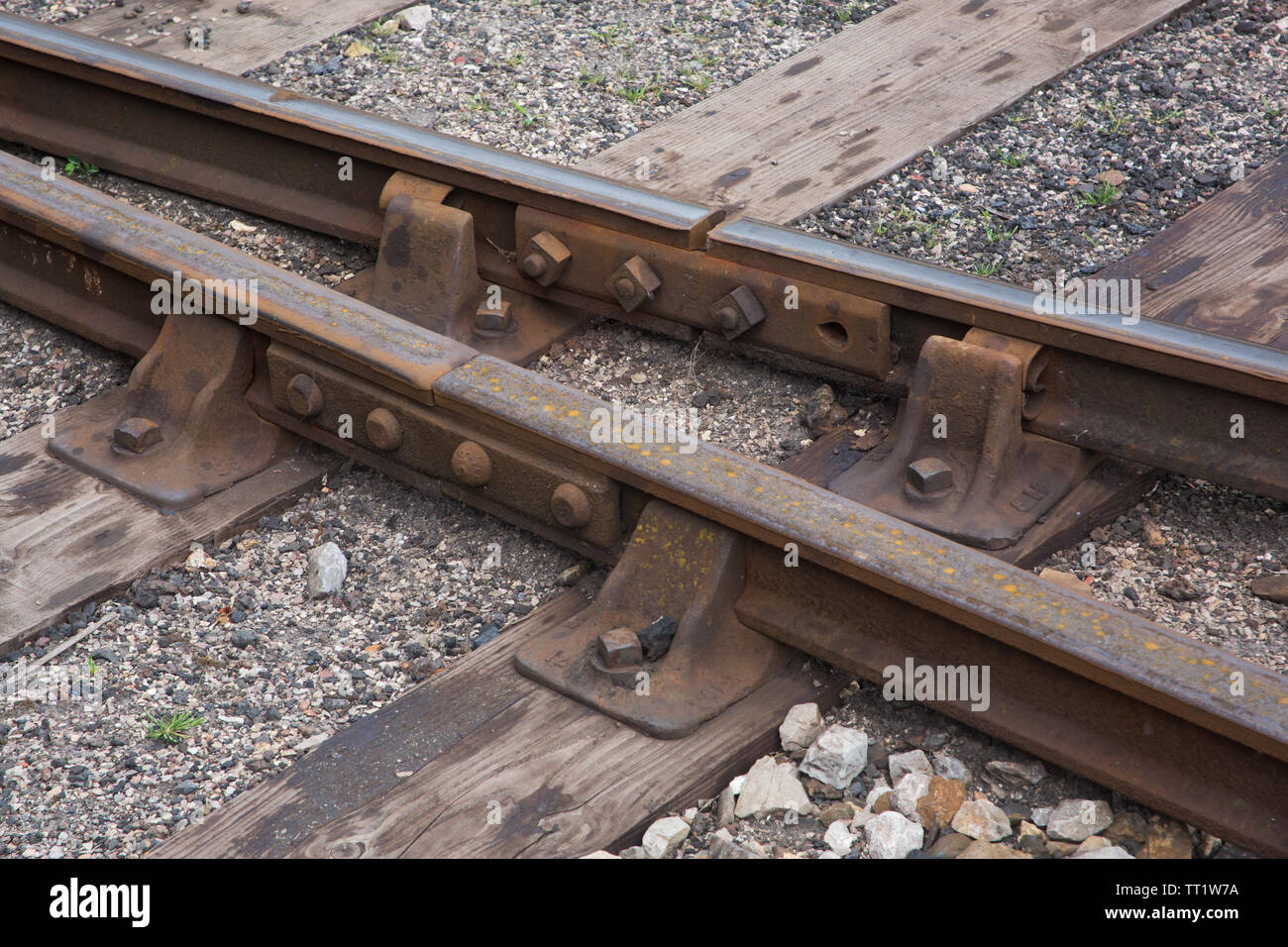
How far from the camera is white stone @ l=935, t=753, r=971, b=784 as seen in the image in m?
2.36

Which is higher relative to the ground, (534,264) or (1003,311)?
(1003,311)

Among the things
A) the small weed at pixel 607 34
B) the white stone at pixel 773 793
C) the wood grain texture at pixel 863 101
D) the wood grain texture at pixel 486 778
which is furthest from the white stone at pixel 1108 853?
the small weed at pixel 607 34

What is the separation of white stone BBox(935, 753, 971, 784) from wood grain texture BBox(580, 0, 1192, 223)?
196 centimetres

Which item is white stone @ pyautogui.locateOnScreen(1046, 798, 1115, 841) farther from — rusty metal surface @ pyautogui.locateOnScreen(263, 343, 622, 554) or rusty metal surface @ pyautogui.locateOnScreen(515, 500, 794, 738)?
rusty metal surface @ pyautogui.locateOnScreen(263, 343, 622, 554)

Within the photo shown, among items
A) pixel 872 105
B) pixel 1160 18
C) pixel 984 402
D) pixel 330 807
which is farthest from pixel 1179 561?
pixel 1160 18

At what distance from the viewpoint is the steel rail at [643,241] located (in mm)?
2764

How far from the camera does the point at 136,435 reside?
10.5 ft

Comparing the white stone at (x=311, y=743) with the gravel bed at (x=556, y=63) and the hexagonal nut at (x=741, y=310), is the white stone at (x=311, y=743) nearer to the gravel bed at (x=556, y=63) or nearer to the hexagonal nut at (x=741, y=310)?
the hexagonal nut at (x=741, y=310)

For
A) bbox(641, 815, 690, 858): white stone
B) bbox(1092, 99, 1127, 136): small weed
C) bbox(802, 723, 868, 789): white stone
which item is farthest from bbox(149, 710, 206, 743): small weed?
bbox(1092, 99, 1127, 136): small weed

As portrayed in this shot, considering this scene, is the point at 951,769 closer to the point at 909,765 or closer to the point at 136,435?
the point at 909,765

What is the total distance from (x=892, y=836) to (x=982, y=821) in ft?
0.49

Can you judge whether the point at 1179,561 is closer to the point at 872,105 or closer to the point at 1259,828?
the point at 1259,828

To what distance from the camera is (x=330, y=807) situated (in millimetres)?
2383

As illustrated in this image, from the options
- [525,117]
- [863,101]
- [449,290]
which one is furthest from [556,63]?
[449,290]
